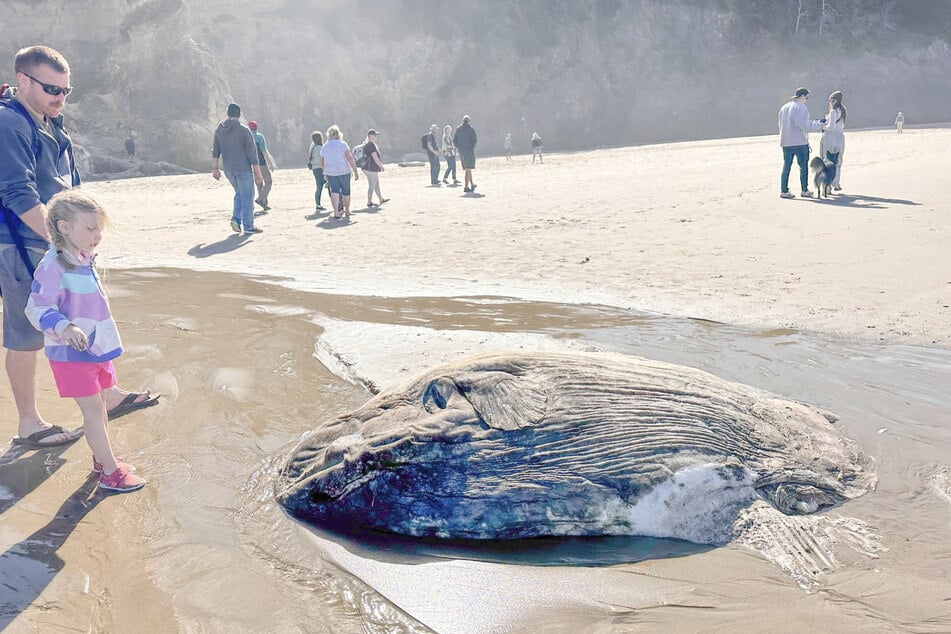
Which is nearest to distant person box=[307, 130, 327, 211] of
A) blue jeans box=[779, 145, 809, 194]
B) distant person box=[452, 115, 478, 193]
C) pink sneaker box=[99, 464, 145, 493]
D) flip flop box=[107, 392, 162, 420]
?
distant person box=[452, 115, 478, 193]

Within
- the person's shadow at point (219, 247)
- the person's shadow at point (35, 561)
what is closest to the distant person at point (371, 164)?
the person's shadow at point (219, 247)

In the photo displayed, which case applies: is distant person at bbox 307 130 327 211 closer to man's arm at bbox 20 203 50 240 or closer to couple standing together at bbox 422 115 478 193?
couple standing together at bbox 422 115 478 193

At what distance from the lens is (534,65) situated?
4022 centimetres

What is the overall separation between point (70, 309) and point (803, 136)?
11.7m

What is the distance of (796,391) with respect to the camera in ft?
14.9

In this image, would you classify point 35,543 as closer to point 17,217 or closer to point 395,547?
point 395,547

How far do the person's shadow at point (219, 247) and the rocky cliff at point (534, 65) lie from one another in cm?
2095

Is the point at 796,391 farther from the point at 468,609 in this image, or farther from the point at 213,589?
the point at 213,589

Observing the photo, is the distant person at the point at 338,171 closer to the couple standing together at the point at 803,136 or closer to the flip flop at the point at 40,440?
the couple standing together at the point at 803,136

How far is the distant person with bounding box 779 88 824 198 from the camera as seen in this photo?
11.6 metres

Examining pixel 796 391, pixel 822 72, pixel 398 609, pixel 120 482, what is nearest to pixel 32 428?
pixel 120 482

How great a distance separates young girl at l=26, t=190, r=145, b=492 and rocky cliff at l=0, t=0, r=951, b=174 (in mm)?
28840

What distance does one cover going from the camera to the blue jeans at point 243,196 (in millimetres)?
11508

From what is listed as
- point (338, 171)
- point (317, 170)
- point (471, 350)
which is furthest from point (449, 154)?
point (471, 350)
